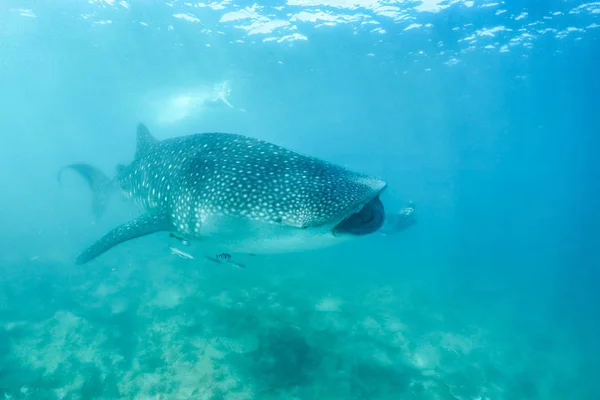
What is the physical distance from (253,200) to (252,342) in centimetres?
582

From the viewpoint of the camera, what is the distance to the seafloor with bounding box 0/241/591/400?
7008 millimetres

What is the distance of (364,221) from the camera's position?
11.8 feet

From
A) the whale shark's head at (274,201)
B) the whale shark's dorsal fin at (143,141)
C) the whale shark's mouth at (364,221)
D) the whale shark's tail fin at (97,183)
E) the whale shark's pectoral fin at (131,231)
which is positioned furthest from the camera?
the whale shark's tail fin at (97,183)

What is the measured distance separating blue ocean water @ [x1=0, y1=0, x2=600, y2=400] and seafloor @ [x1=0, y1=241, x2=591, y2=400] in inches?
2.5

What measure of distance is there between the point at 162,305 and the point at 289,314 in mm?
4246

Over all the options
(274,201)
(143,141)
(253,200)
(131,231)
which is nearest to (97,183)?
(143,141)

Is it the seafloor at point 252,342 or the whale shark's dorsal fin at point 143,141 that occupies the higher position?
the whale shark's dorsal fin at point 143,141

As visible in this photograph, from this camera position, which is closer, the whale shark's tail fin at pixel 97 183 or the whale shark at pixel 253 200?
the whale shark at pixel 253 200

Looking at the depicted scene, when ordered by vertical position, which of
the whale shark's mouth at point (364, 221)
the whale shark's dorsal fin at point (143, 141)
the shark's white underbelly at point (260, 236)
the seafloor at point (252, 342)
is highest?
the whale shark's mouth at point (364, 221)

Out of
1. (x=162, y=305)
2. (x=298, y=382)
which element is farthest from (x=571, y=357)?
(x=162, y=305)

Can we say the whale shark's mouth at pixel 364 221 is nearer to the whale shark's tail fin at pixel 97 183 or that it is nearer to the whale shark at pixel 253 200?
the whale shark at pixel 253 200

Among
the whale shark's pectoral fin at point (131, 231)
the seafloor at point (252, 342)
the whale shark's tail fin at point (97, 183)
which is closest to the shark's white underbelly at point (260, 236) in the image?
the whale shark's pectoral fin at point (131, 231)

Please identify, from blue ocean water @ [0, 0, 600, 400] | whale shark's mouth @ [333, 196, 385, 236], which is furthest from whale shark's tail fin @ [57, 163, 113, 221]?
whale shark's mouth @ [333, 196, 385, 236]

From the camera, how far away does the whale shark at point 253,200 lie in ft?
11.2
